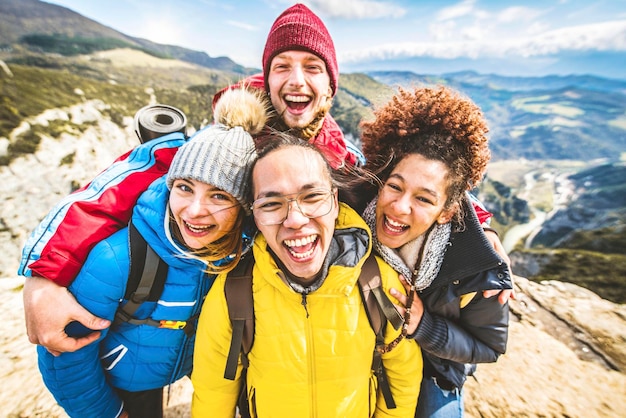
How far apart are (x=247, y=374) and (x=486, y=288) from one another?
2.85 meters

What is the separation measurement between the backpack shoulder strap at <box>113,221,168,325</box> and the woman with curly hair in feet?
8.26

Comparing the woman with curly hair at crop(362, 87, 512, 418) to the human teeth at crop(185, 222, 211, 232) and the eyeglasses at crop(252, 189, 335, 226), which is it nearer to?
the eyeglasses at crop(252, 189, 335, 226)

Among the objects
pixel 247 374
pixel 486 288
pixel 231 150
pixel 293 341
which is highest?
pixel 231 150

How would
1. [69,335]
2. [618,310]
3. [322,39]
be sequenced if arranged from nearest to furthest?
[69,335] → [322,39] → [618,310]

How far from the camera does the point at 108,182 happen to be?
3307mm

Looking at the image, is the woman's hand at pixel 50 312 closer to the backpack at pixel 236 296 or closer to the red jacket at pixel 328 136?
the backpack at pixel 236 296

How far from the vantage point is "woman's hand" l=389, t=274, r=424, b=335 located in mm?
3373

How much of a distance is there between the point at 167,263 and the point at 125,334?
1091 millimetres

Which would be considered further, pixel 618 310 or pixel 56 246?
pixel 618 310

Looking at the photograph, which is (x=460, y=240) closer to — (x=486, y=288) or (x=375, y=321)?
(x=486, y=288)

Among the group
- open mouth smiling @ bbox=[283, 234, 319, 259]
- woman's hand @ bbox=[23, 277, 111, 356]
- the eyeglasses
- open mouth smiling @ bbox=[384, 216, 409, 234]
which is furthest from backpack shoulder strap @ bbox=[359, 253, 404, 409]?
woman's hand @ bbox=[23, 277, 111, 356]

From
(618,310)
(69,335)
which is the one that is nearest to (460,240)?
(69,335)

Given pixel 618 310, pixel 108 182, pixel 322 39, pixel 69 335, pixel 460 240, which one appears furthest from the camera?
pixel 618 310

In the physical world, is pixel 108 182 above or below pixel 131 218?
above
